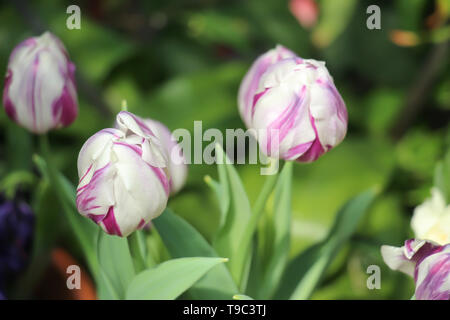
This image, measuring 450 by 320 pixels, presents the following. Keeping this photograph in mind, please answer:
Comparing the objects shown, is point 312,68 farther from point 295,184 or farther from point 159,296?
point 295,184

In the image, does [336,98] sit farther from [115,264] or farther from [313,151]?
[115,264]

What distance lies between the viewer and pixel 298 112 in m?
0.30

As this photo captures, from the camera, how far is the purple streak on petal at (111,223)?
0.29 metres

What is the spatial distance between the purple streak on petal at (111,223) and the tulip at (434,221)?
0.54 feet

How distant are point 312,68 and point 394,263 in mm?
111

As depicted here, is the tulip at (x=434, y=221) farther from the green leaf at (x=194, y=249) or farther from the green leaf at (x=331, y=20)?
the green leaf at (x=331, y=20)

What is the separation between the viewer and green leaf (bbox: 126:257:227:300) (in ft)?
1.05

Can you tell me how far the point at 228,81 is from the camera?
74 centimetres

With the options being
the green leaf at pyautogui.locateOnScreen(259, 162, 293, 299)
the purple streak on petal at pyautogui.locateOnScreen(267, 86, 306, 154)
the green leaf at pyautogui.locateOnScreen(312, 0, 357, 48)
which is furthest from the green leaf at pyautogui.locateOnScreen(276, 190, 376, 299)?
the green leaf at pyautogui.locateOnScreen(312, 0, 357, 48)

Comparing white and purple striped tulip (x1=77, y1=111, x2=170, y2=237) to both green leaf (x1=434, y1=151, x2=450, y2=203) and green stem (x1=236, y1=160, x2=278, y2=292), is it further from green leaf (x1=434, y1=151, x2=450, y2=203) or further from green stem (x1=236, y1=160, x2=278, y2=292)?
green leaf (x1=434, y1=151, x2=450, y2=203)

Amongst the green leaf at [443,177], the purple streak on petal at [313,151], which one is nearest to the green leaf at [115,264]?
the purple streak on petal at [313,151]

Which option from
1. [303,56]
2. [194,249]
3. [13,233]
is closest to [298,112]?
[194,249]

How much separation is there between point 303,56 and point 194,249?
479 mm
